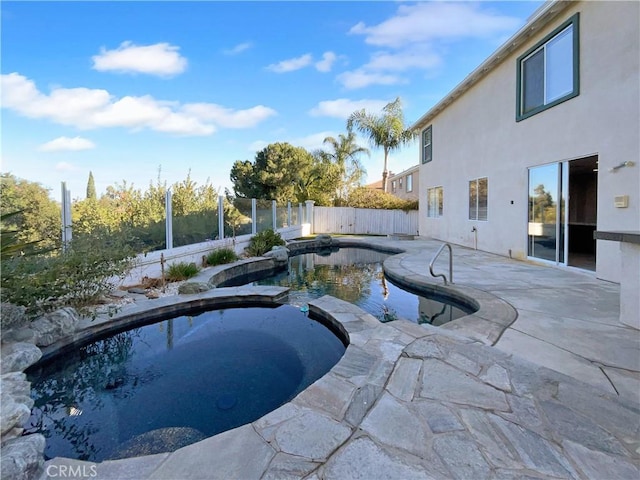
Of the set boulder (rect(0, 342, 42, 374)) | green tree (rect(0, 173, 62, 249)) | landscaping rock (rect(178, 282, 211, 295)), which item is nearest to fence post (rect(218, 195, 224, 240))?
landscaping rock (rect(178, 282, 211, 295))

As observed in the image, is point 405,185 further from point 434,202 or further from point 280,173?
point 434,202

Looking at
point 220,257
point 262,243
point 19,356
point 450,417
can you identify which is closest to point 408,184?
point 262,243

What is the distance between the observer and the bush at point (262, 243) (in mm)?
10427

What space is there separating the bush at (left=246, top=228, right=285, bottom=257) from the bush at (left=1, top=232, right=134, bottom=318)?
519 centimetres

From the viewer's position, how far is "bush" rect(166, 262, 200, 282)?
273 inches

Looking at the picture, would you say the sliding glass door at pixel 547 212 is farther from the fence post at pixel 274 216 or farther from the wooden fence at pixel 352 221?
the wooden fence at pixel 352 221

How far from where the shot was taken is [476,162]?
33.4 feet

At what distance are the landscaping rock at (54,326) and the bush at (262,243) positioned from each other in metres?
6.39

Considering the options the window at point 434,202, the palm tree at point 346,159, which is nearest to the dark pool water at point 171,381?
the window at point 434,202

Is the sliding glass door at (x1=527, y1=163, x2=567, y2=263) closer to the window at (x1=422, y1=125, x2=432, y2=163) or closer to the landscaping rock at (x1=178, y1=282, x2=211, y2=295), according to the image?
the window at (x1=422, y1=125, x2=432, y2=163)

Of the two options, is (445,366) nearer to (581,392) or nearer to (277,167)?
(581,392)

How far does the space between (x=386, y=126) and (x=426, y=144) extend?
7562 mm

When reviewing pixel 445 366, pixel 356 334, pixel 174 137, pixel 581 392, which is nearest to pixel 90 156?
pixel 174 137

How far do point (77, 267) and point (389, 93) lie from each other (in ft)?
68.2
